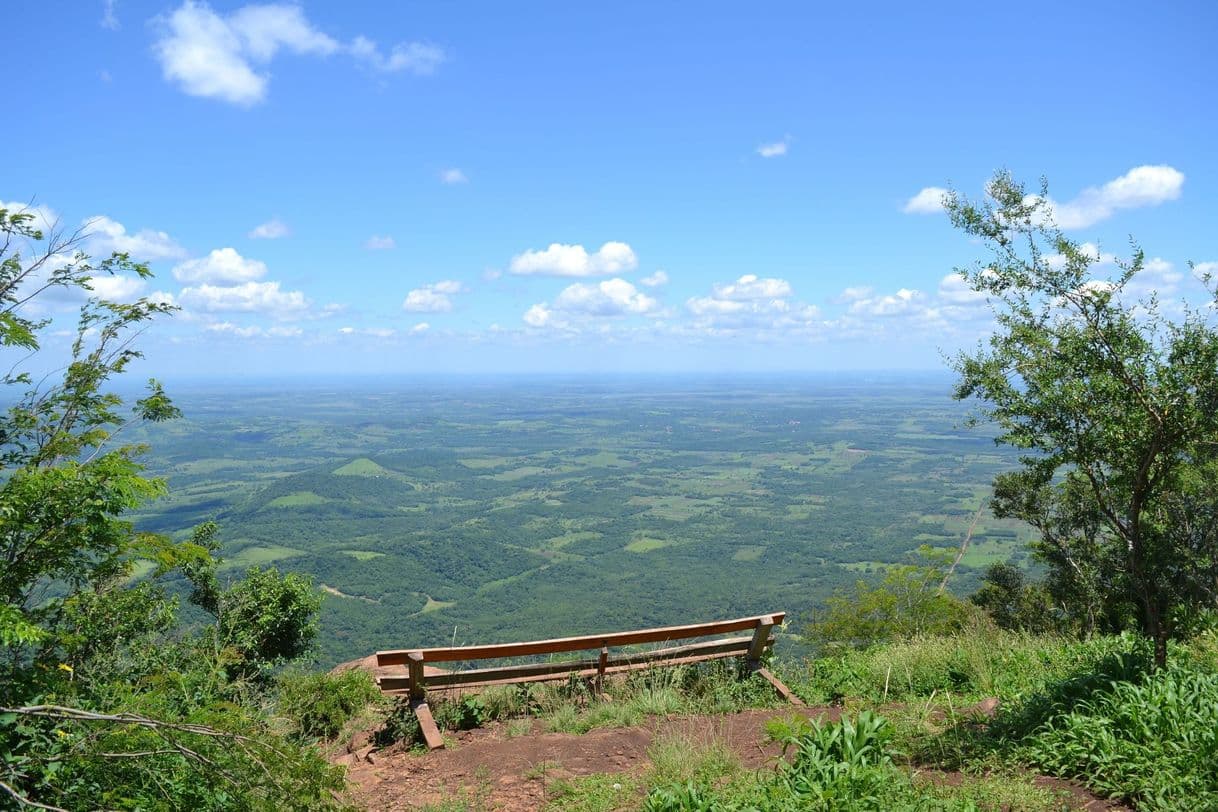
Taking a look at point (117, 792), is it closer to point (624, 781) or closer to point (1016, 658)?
point (624, 781)

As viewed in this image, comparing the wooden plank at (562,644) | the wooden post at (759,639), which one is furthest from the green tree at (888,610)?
the wooden plank at (562,644)

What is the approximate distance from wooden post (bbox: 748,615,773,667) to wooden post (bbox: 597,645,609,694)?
5.73ft

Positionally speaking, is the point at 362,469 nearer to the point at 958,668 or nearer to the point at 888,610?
the point at 888,610

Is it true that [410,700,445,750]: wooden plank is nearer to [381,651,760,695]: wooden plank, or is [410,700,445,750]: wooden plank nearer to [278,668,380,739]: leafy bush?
[381,651,760,695]: wooden plank

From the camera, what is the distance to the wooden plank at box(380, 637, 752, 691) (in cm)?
672

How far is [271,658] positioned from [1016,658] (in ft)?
54.1

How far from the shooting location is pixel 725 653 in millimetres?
7855

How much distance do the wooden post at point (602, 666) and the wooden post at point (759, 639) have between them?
175 centimetres

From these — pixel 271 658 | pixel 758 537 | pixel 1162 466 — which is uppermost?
pixel 1162 466

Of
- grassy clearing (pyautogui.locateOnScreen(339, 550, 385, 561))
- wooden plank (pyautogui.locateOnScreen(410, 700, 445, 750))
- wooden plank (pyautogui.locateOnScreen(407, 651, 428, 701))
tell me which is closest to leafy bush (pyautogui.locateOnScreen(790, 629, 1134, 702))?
wooden plank (pyautogui.locateOnScreen(410, 700, 445, 750))

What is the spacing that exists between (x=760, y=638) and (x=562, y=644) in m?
2.35

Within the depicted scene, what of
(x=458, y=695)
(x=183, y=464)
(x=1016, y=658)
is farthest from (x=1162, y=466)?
(x=183, y=464)

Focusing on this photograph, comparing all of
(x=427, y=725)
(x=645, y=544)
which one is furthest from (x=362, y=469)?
(x=427, y=725)

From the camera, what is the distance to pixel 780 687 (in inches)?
291
